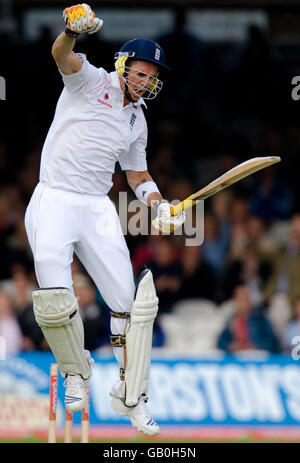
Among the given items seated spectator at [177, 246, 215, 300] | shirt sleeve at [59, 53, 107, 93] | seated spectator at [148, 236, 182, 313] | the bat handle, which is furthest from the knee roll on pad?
seated spectator at [177, 246, 215, 300]

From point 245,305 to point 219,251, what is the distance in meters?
1.14

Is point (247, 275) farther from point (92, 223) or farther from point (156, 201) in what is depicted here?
point (92, 223)

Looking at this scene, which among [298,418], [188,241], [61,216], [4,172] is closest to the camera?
[61,216]

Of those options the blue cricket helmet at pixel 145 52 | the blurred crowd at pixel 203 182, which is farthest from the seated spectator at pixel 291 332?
the blue cricket helmet at pixel 145 52

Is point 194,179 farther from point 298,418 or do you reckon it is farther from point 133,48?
point 133,48

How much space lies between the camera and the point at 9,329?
9758mm

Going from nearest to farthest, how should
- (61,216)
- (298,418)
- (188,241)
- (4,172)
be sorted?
(61,216), (298,418), (188,241), (4,172)

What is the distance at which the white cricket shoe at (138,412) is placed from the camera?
20.0 ft

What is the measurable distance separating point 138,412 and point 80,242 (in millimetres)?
1072

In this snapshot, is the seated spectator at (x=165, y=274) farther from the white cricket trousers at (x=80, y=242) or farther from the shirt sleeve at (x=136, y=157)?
the white cricket trousers at (x=80, y=242)

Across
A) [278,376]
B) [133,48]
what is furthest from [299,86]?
[133,48]

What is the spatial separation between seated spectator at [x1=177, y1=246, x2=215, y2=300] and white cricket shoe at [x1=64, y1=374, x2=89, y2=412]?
4.30 meters

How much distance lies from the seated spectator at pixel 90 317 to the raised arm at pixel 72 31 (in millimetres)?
4234

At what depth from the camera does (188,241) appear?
34.5ft
